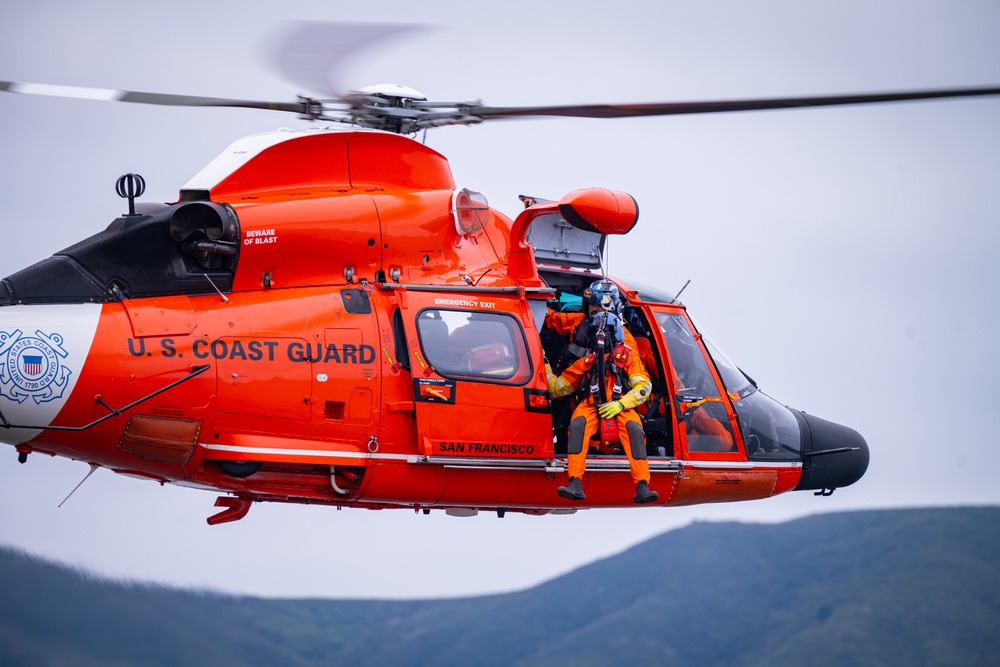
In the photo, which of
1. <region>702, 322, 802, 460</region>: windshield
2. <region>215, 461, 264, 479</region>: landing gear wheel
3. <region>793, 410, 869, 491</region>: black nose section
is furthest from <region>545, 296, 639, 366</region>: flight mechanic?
<region>215, 461, 264, 479</region>: landing gear wheel

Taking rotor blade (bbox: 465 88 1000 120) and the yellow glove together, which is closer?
rotor blade (bbox: 465 88 1000 120)

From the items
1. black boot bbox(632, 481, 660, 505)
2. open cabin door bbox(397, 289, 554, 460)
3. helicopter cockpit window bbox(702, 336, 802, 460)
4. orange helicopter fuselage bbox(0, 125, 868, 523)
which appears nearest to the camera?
orange helicopter fuselage bbox(0, 125, 868, 523)

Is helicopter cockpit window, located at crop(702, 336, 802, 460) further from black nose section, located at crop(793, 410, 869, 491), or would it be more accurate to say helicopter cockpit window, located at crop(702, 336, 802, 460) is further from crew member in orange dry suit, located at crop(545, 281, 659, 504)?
crew member in orange dry suit, located at crop(545, 281, 659, 504)

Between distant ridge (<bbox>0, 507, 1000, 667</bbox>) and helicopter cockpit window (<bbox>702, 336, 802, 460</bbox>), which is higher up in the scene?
helicopter cockpit window (<bbox>702, 336, 802, 460</bbox>)

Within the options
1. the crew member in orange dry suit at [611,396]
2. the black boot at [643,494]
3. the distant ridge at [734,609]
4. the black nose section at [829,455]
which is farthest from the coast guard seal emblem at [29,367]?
the distant ridge at [734,609]

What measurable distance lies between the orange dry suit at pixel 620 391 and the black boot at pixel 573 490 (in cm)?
9

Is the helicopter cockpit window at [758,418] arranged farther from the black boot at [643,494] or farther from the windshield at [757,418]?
the black boot at [643,494]

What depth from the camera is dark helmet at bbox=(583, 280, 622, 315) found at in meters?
11.6

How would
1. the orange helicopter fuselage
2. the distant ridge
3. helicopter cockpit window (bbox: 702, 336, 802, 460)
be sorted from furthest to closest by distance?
the distant ridge < helicopter cockpit window (bbox: 702, 336, 802, 460) < the orange helicopter fuselage

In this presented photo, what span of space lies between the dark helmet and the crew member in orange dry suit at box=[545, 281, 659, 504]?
0.03m

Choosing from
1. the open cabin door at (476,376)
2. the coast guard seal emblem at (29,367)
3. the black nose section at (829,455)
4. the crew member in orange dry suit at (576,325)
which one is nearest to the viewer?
the coast guard seal emblem at (29,367)

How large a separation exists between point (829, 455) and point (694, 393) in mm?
1733

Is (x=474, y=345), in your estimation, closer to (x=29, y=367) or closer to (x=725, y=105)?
(x=725, y=105)

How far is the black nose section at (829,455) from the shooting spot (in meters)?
13.1
